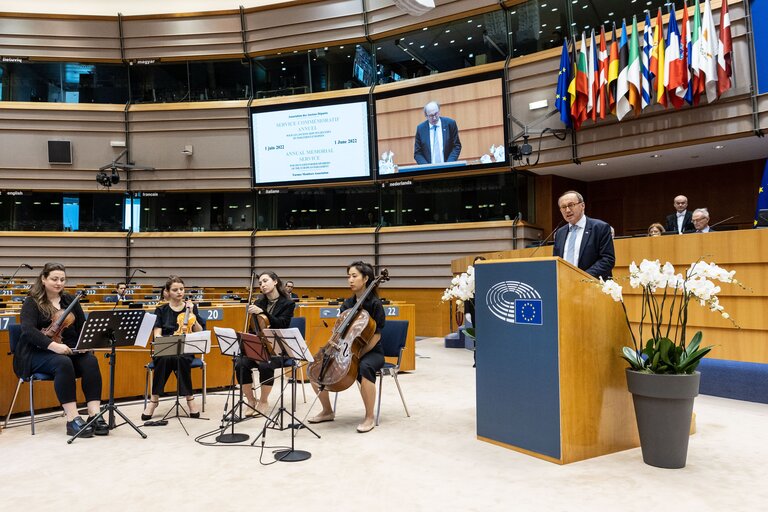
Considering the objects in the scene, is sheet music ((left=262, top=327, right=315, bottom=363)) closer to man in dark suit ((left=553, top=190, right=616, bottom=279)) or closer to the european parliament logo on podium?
the european parliament logo on podium

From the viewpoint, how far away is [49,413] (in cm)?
544

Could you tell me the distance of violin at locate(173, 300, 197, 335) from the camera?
217 inches

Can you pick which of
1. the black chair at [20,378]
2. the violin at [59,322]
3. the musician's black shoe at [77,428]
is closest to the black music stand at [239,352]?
the musician's black shoe at [77,428]

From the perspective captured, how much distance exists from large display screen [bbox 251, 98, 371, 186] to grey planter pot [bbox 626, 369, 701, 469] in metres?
11.0

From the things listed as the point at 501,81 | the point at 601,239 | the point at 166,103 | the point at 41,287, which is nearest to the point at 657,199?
the point at 501,81

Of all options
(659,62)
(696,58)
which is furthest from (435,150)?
(696,58)

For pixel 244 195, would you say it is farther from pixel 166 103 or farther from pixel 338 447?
pixel 338 447

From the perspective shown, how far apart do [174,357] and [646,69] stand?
9.02 m

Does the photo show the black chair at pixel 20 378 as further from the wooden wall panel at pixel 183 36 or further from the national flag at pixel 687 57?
the wooden wall panel at pixel 183 36

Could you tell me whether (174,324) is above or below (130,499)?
above

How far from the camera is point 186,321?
552 cm

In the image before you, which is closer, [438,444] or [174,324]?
[438,444]

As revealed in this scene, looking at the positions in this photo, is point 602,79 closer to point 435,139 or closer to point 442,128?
point 442,128

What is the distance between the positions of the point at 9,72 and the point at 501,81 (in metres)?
13.7
